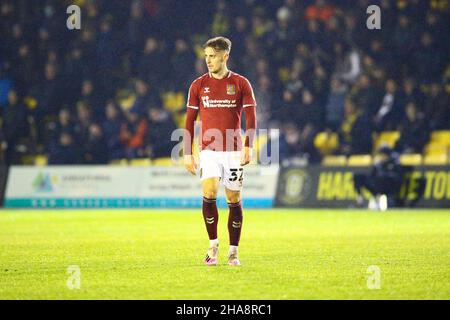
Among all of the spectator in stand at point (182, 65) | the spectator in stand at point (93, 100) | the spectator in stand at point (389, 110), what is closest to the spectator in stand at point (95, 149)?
the spectator in stand at point (93, 100)

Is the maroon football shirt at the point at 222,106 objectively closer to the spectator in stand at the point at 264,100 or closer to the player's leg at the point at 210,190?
the player's leg at the point at 210,190

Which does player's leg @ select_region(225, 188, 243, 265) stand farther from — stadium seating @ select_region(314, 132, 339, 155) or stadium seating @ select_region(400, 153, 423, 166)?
stadium seating @ select_region(314, 132, 339, 155)

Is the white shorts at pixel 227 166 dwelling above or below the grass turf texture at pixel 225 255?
above

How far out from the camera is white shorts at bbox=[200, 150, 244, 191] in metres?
10.9

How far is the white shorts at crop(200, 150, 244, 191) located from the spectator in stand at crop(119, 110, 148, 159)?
15.7 metres

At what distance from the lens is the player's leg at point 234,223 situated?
10.9 metres

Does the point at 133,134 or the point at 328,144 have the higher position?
the point at 133,134

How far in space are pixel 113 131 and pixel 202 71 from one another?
3.03 metres

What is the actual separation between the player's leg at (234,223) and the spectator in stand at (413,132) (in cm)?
1356

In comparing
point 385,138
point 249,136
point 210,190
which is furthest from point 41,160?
point 249,136

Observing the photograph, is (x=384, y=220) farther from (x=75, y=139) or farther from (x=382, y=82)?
(x=75, y=139)

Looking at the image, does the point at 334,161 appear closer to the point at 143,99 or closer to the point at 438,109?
the point at 438,109

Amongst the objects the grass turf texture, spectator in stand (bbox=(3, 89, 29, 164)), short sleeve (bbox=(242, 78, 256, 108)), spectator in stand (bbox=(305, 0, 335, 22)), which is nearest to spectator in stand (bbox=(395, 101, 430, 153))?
the grass turf texture

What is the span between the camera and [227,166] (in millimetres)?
10906
